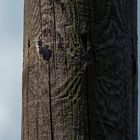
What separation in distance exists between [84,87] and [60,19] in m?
0.38

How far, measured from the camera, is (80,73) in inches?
127

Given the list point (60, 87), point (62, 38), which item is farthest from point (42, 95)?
point (62, 38)

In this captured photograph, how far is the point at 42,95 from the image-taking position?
3.27 metres

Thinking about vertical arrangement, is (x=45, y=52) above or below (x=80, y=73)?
above

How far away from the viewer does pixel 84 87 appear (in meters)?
3.21

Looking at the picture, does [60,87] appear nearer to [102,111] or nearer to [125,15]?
[102,111]

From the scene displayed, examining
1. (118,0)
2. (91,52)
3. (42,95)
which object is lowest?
(42,95)

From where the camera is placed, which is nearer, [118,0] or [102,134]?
[102,134]

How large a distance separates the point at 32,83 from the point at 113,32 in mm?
503

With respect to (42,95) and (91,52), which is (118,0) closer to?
(91,52)

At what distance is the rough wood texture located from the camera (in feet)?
10.5

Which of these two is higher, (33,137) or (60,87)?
(60,87)

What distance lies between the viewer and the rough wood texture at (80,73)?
320 centimetres

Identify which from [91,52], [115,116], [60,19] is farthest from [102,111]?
[60,19]
